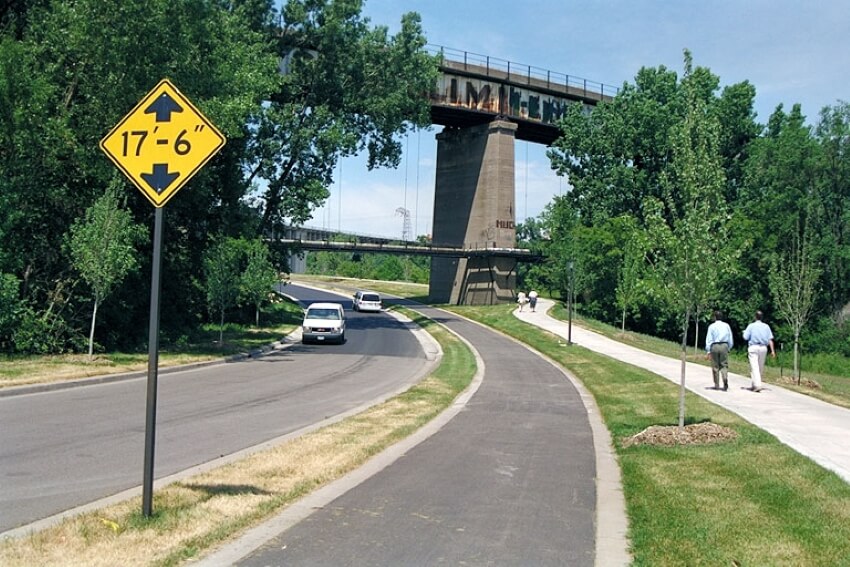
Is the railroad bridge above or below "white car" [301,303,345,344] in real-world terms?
above

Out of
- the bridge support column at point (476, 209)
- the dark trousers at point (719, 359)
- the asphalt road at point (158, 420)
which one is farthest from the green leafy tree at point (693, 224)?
the bridge support column at point (476, 209)

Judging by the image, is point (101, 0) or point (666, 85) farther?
point (666, 85)

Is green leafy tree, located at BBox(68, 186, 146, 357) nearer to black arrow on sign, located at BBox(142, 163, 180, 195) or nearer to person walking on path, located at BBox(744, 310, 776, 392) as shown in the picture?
black arrow on sign, located at BBox(142, 163, 180, 195)

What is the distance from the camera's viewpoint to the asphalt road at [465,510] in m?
5.57

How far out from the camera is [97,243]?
66.6 feet

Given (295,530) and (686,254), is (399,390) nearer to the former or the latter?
(686,254)

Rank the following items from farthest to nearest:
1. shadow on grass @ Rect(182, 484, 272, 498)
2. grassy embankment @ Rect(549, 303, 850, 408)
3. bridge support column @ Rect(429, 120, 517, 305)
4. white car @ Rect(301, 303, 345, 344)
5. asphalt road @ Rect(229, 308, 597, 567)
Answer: bridge support column @ Rect(429, 120, 517, 305) < white car @ Rect(301, 303, 345, 344) < grassy embankment @ Rect(549, 303, 850, 408) < shadow on grass @ Rect(182, 484, 272, 498) < asphalt road @ Rect(229, 308, 597, 567)

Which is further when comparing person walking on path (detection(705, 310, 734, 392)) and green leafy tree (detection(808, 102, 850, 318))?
green leafy tree (detection(808, 102, 850, 318))

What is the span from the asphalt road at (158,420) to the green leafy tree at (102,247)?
3.25m

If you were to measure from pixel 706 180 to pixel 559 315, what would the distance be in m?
37.2

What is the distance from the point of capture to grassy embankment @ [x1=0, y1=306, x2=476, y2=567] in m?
5.32

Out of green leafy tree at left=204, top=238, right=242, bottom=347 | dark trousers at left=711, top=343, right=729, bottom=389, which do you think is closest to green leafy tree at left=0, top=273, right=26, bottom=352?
green leafy tree at left=204, top=238, right=242, bottom=347

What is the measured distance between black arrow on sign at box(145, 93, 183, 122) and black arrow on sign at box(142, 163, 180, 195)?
0.39m

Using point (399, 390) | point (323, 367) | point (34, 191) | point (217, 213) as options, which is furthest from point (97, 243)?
point (217, 213)
